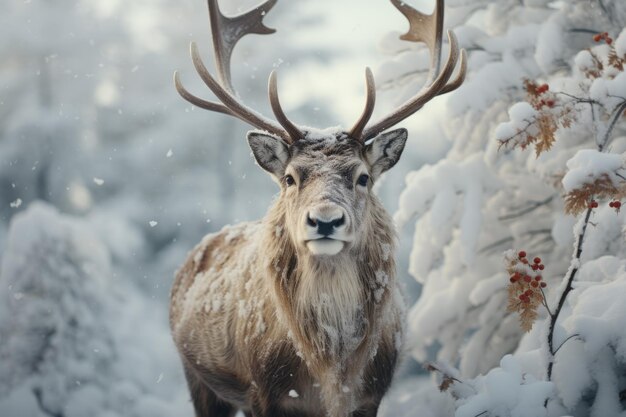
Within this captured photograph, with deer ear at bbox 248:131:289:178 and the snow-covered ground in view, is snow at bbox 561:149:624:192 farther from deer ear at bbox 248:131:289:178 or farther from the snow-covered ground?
deer ear at bbox 248:131:289:178

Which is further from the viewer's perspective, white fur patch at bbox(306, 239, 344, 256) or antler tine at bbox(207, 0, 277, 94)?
antler tine at bbox(207, 0, 277, 94)

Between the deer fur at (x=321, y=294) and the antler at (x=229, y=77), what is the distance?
20 cm

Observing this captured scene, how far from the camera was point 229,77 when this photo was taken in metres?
4.20

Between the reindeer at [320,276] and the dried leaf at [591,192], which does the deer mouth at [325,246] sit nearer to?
the reindeer at [320,276]

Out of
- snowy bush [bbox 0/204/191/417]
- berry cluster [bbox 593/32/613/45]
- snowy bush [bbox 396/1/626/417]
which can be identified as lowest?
snowy bush [bbox 0/204/191/417]

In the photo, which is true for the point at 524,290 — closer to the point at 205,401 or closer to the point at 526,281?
the point at 526,281

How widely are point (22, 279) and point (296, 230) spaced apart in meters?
6.37

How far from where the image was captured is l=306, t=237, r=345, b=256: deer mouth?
303cm

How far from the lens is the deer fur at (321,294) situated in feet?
10.9

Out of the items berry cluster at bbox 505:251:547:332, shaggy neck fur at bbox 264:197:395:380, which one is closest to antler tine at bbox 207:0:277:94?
shaggy neck fur at bbox 264:197:395:380

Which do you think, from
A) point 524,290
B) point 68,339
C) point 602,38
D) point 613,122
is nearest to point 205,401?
Answer: point 524,290

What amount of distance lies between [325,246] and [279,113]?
0.81 metres

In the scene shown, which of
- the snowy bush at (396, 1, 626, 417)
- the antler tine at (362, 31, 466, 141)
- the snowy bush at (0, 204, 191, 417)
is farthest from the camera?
the snowy bush at (0, 204, 191, 417)

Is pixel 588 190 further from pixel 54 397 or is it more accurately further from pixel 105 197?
pixel 105 197
